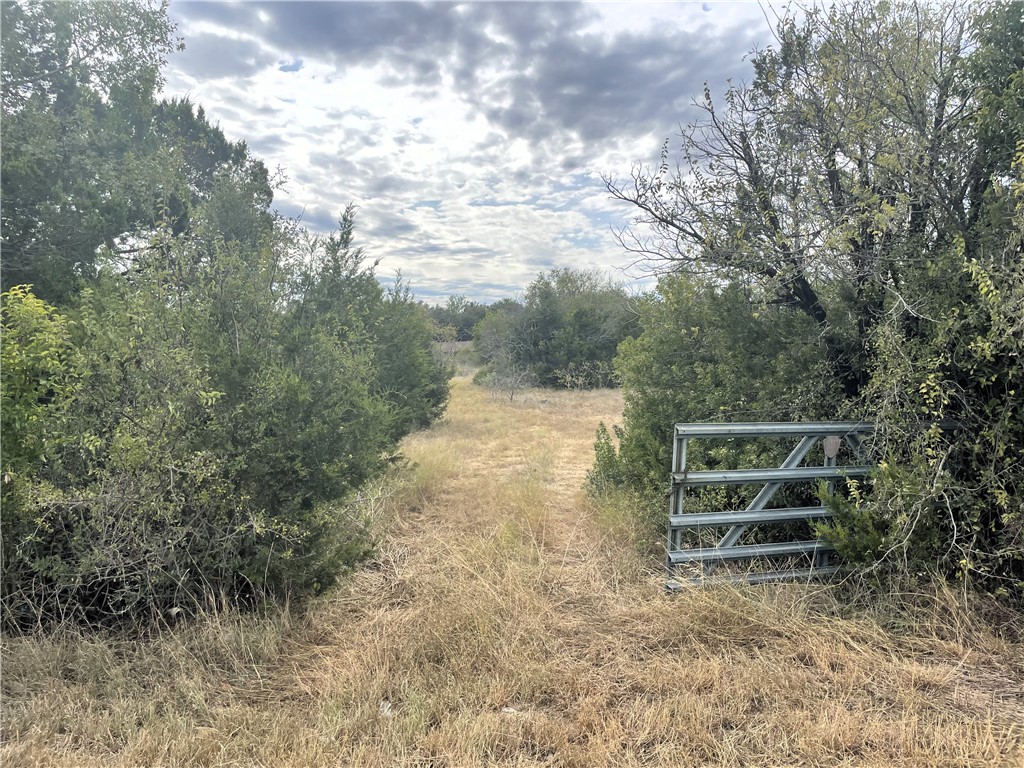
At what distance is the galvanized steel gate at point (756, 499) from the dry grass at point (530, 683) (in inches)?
10.7

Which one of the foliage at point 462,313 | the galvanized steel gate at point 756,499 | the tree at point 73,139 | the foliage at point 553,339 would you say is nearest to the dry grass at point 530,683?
the galvanized steel gate at point 756,499

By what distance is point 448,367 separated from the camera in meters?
17.4

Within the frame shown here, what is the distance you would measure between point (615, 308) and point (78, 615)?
28997mm

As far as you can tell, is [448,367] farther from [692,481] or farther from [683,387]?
[692,481]

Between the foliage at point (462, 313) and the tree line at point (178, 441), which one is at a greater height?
the foliage at point (462, 313)

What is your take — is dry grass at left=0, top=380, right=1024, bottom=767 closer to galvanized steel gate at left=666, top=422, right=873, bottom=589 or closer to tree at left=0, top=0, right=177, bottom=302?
galvanized steel gate at left=666, top=422, right=873, bottom=589

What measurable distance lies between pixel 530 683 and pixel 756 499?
7.16 feet

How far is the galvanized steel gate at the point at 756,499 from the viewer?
12.2 feet

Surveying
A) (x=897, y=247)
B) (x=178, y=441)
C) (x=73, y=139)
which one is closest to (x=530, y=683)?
(x=178, y=441)

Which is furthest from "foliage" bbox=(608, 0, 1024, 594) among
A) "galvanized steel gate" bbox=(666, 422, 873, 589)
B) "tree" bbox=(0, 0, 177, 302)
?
"tree" bbox=(0, 0, 177, 302)

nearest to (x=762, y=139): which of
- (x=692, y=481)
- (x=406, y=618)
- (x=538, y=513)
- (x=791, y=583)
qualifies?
(x=692, y=481)

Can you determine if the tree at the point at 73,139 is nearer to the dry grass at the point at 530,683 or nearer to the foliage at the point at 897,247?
the dry grass at the point at 530,683

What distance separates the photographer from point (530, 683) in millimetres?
2832

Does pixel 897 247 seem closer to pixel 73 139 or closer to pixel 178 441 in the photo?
pixel 178 441
